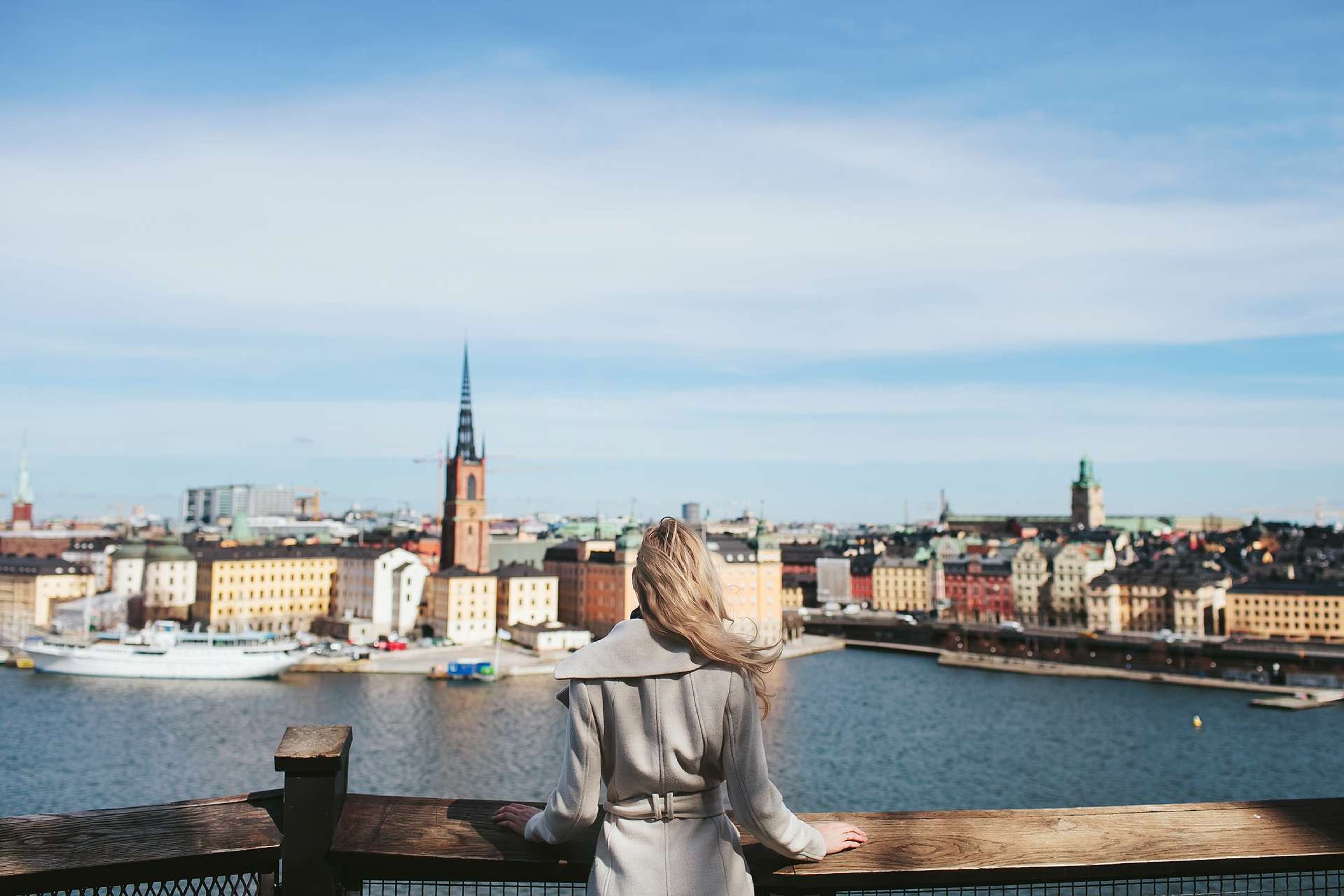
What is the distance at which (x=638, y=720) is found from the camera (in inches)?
49.9

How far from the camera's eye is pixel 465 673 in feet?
97.8

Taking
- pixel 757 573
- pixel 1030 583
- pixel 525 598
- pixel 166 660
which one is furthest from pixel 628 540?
pixel 1030 583

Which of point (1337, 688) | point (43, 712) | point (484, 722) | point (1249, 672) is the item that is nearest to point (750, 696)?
point (484, 722)

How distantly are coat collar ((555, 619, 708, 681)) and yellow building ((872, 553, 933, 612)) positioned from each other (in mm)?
49219

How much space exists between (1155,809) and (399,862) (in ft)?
2.79

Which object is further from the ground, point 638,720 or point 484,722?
point 638,720

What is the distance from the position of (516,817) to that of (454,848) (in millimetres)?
72

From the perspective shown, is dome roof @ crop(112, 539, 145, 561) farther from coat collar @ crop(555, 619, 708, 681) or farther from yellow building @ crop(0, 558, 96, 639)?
coat collar @ crop(555, 619, 708, 681)

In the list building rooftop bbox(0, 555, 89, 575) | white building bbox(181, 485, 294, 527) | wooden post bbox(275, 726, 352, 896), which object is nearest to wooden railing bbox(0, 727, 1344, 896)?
wooden post bbox(275, 726, 352, 896)

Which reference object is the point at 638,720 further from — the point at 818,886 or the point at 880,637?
the point at 880,637

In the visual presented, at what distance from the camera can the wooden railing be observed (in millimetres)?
1326

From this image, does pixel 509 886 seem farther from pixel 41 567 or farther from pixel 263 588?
pixel 41 567

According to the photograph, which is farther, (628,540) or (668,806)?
(628,540)

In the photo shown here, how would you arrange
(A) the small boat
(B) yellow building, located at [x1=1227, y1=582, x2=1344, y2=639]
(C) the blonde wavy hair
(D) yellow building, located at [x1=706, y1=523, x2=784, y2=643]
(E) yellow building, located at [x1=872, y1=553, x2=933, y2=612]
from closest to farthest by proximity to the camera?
1. (C) the blonde wavy hair
2. (A) the small boat
3. (B) yellow building, located at [x1=1227, y1=582, x2=1344, y2=639]
4. (D) yellow building, located at [x1=706, y1=523, x2=784, y2=643]
5. (E) yellow building, located at [x1=872, y1=553, x2=933, y2=612]
